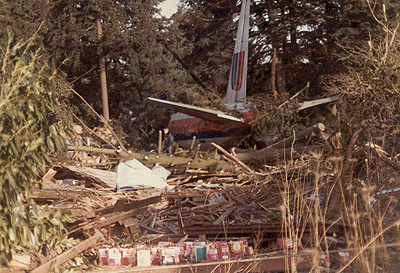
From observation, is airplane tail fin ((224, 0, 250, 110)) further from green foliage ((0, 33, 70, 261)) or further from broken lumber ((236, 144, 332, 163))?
green foliage ((0, 33, 70, 261))

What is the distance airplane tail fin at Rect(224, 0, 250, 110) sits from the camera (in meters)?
23.2

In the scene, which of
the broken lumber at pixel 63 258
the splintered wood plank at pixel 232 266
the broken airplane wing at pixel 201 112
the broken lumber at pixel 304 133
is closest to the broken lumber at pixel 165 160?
the broken lumber at pixel 304 133

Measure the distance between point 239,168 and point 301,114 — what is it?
9106 mm

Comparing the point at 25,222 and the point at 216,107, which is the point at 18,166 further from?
the point at 216,107

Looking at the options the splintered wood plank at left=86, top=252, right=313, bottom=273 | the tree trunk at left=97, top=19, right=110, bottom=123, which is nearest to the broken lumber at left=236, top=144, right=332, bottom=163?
the splintered wood plank at left=86, top=252, right=313, bottom=273

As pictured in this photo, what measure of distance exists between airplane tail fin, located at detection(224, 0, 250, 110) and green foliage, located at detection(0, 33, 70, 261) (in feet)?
58.7

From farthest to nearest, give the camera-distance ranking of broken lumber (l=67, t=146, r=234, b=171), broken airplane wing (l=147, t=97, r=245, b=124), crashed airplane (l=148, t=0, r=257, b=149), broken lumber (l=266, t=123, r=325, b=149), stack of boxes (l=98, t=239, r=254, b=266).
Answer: crashed airplane (l=148, t=0, r=257, b=149), broken airplane wing (l=147, t=97, r=245, b=124), broken lumber (l=67, t=146, r=234, b=171), broken lumber (l=266, t=123, r=325, b=149), stack of boxes (l=98, t=239, r=254, b=266)

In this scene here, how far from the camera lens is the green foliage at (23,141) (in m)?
4.25

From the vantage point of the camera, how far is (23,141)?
172 inches

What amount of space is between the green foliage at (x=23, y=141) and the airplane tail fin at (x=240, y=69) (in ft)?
58.7

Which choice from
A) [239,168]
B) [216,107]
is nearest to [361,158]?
[239,168]

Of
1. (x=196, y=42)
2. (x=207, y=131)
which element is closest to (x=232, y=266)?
(x=207, y=131)

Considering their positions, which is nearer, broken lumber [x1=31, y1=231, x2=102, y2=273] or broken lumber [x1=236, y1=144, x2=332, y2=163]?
broken lumber [x1=31, y1=231, x2=102, y2=273]

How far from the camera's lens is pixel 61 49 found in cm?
2995
